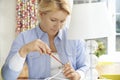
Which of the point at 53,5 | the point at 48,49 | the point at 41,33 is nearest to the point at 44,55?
the point at 48,49

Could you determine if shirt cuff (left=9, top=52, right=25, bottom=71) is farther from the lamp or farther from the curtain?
the lamp

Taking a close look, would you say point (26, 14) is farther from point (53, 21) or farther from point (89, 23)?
point (89, 23)

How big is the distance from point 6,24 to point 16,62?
1.06 ft

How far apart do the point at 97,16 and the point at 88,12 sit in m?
0.06

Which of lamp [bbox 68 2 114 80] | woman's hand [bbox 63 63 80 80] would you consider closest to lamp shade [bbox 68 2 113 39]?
lamp [bbox 68 2 114 80]

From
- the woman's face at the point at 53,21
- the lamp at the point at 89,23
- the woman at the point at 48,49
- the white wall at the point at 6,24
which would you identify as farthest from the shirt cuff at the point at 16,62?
the lamp at the point at 89,23

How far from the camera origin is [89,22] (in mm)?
1660

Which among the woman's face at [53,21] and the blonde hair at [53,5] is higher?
the blonde hair at [53,5]

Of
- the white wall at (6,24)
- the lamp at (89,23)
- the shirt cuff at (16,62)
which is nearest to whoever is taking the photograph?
the lamp at (89,23)

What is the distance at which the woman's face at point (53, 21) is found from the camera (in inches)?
75.8

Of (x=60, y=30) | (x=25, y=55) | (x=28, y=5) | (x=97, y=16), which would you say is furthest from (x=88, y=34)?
(x=28, y=5)

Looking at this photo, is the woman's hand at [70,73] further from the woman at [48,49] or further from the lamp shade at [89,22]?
the lamp shade at [89,22]

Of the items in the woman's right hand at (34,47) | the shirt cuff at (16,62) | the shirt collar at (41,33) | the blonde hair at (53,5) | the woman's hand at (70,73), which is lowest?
the woman's hand at (70,73)

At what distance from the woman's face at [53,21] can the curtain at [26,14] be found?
0.27ft
